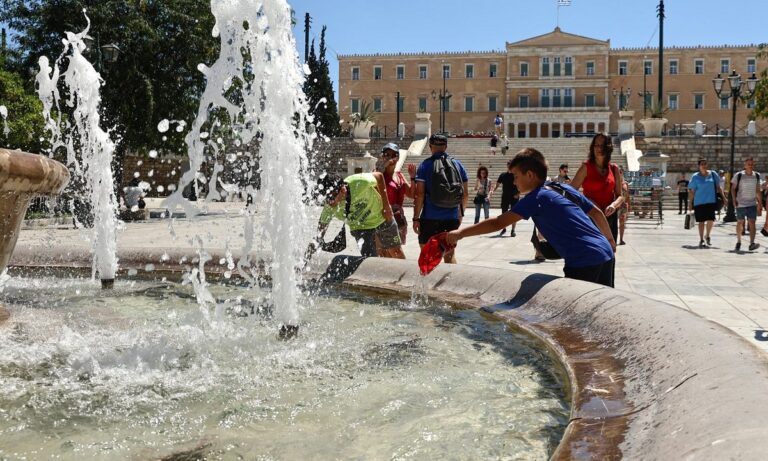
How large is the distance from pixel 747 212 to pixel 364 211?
6.93 metres

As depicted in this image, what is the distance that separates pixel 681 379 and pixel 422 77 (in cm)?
6520

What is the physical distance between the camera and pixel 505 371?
3.03 m

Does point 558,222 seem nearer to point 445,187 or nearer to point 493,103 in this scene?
point 445,187

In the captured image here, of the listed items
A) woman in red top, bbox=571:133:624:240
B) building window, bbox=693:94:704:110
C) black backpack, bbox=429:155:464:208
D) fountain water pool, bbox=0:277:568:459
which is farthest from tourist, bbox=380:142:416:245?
building window, bbox=693:94:704:110

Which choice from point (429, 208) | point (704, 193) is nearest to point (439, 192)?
point (429, 208)

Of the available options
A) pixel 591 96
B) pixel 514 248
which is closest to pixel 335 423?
pixel 514 248

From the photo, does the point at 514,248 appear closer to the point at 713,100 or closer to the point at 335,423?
the point at 335,423

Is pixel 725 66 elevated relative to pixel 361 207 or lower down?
elevated

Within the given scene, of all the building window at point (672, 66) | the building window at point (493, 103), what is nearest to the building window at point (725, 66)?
the building window at point (672, 66)

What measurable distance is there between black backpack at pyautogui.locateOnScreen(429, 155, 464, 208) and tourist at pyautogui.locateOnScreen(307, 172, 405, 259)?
392mm

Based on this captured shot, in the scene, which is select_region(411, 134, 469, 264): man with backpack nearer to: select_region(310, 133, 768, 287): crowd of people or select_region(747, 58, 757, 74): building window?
select_region(310, 133, 768, 287): crowd of people

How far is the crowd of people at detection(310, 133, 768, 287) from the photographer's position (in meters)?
3.69

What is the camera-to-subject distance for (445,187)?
5.64 metres

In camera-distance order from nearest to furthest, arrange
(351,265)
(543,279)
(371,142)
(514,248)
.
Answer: (543,279) < (351,265) < (514,248) < (371,142)
